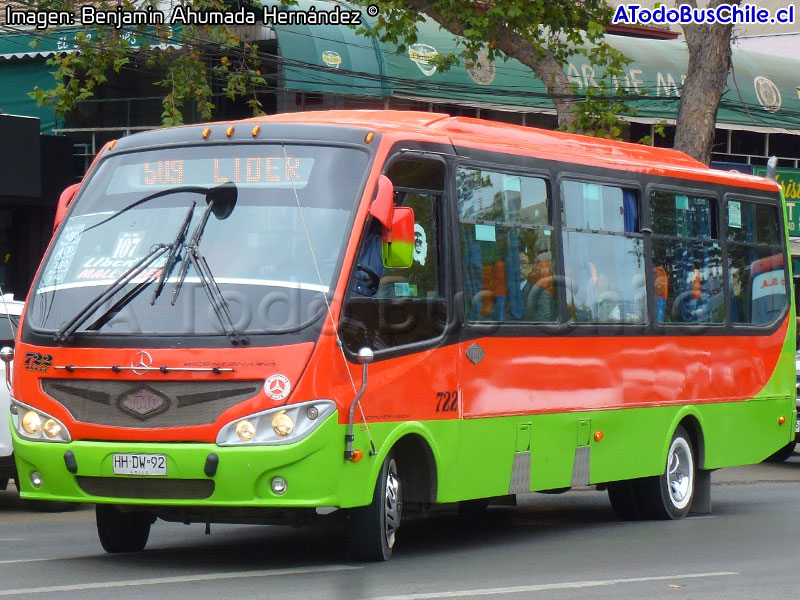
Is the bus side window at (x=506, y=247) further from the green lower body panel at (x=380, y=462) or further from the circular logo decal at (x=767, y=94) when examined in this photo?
the circular logo decal at (x=767, y=94)

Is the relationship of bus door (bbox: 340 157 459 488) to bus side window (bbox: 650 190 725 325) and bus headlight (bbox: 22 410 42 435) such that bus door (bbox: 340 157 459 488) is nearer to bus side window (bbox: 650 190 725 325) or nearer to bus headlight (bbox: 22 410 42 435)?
bus headlight (bbox: 22 410 42 435)

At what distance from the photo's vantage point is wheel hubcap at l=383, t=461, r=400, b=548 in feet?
30.4

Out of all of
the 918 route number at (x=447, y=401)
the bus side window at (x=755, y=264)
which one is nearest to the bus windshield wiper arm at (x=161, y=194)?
the 918 route number at (x=447, y=401)

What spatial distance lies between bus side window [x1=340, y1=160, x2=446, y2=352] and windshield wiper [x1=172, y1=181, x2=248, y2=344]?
0.65 metres

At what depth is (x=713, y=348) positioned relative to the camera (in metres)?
13.3

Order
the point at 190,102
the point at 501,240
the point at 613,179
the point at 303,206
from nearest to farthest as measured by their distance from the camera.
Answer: the point at 303,206 < the point at 501,240 < the point at 613,179 < the point at 190,102

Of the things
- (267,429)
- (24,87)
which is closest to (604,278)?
(267,429)

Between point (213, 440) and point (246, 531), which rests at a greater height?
point (213, 440)

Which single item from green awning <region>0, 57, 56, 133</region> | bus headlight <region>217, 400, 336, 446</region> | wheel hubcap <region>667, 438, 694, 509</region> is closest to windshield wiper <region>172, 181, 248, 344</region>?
bus headlight <region>217, 400, 336, 446</region>

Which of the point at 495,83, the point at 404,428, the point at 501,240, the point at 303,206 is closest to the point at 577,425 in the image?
the point at 501,240

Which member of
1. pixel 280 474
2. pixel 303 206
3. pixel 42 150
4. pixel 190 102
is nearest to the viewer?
pixel 280 474

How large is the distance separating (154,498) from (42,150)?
17.1m

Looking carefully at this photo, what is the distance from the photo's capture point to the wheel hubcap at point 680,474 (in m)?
13.0

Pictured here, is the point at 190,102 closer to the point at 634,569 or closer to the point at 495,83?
the point at 495,83
